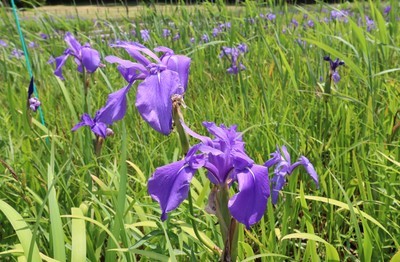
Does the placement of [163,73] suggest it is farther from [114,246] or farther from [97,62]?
[97,62]

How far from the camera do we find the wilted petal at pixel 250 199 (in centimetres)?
72

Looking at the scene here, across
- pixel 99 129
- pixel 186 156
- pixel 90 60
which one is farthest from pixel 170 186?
pixel 90 60

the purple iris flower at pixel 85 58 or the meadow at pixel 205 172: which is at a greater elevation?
the purple iris flower at pixel 85 58

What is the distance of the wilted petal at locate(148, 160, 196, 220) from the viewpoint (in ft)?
2.45

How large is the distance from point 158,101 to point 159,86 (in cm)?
4

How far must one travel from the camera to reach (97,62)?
5.40 ft

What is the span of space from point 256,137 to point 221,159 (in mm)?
761

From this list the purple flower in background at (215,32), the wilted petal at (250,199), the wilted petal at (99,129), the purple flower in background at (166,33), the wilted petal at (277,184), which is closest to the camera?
the wilted petal at (250,199)

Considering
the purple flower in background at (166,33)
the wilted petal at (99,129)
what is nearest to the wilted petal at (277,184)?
the wilted petal at (99,129)

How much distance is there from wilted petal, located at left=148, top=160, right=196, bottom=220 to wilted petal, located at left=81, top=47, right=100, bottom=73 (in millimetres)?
965

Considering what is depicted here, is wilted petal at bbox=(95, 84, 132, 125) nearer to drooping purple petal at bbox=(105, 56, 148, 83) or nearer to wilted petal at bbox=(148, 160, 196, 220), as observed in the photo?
drooping purple petal at bbox=(105, 56, 148, 83)

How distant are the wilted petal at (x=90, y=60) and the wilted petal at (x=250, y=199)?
1022 mm

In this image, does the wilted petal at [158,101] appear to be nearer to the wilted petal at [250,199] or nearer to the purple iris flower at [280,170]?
the wilted petal at [250,199]

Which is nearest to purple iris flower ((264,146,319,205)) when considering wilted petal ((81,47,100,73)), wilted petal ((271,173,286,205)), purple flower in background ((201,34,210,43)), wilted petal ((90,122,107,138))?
wilted petal ((271,173,286,205))
